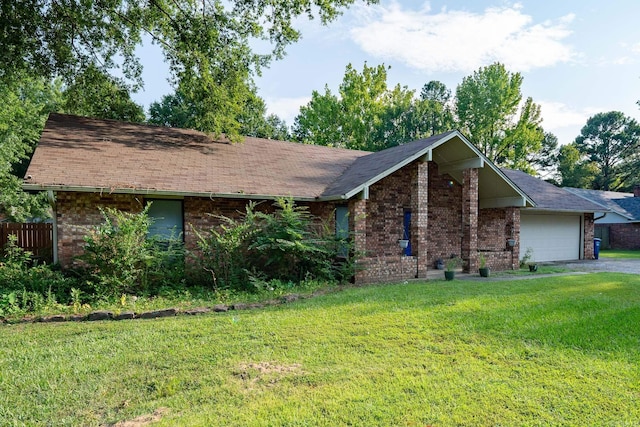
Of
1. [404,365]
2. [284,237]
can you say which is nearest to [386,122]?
[284,237]

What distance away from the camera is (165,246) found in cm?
979

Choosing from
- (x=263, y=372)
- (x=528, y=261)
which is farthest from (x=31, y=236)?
(x=528, y=261)

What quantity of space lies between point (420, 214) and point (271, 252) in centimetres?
474

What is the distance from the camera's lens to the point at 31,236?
37.0ft

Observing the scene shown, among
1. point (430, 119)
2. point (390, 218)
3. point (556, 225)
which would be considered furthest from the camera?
point (430, 119)

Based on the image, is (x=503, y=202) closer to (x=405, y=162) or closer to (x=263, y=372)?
(x=405, y=162)

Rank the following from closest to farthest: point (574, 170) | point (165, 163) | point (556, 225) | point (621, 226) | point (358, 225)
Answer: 1. point (358, 225)
2. point (165, 163)
3. point (556, 225)
4. point (621, 226)
5. point (574, 170)

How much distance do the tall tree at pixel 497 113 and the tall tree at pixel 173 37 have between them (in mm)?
25792

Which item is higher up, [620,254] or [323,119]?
[323,119]

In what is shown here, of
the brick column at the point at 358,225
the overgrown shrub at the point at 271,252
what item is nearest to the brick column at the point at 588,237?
the brick column at the point at 358,225

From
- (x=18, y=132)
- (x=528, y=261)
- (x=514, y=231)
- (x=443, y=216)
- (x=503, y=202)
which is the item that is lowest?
(x=528, y=261)

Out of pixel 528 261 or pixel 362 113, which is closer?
pixel 528 261

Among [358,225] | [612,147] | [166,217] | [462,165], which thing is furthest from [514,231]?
[612,147]

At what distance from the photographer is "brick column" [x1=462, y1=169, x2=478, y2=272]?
490 inches
